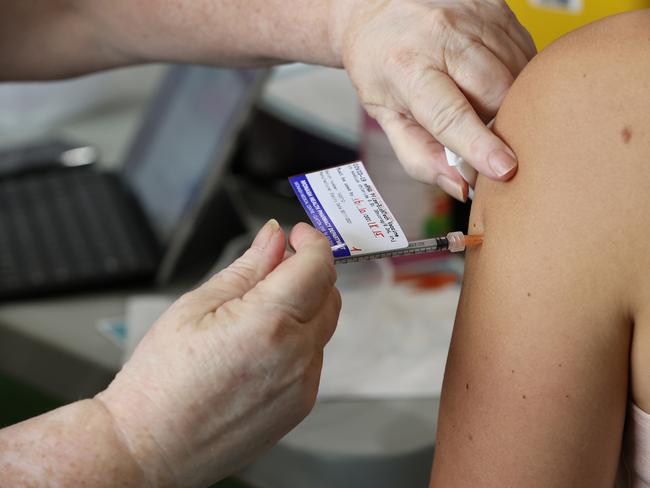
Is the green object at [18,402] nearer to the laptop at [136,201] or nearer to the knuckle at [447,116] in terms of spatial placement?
the laptop at [136,201]

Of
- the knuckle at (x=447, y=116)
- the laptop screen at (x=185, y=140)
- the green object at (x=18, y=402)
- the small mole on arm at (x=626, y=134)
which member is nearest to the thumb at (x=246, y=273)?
the knuckle at (x=447, y=116)

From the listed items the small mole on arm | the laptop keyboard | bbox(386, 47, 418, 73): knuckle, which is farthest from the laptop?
the small mole on arm

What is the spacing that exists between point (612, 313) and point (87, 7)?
34.1 inches

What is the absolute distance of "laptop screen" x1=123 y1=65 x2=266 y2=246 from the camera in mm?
1517

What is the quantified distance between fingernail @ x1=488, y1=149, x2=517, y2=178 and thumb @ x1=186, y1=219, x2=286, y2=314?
0.19 meters

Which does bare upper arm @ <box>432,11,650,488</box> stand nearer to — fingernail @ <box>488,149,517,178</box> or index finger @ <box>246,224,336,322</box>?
fingernail @ <box>488,149,517,178</box>

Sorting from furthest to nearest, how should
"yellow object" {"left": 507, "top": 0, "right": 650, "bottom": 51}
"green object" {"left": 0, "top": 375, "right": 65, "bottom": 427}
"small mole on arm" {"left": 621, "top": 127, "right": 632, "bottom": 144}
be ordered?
"green object" {"left": 0, "top": 375, "right": 65, "bottom": 427} < "yellow object" {"left": 507, "top": 0, "right": 650, "bottom": 51} < "small mole on arm" {"left": 621, "top": 127, "right": 632, "bottom": 144}

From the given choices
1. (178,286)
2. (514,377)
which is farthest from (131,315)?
(514,377)

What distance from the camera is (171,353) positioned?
766mm

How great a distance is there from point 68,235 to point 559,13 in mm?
894

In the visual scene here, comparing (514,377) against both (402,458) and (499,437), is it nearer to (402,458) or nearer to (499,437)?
(499,437)

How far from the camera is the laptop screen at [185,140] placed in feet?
4.98

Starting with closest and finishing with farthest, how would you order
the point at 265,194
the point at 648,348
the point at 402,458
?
the point at 648,348
the point at 402,458
the point at 265,194

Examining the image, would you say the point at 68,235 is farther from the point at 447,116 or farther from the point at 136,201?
the point at 447,116
